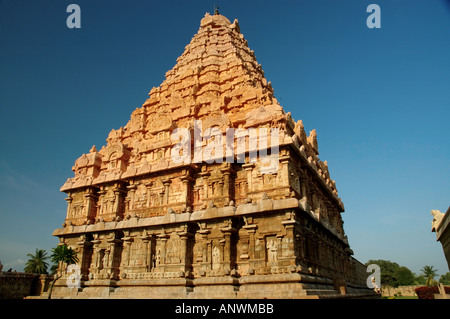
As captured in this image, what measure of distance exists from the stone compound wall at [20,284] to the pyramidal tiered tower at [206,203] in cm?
744

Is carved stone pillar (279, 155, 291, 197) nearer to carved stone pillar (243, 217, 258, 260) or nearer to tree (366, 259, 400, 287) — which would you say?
carved stone pillar (243, 217, 258, 260)

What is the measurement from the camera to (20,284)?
28.0m

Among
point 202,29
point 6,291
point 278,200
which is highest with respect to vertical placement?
point 202,29

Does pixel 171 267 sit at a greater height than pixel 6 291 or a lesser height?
greater

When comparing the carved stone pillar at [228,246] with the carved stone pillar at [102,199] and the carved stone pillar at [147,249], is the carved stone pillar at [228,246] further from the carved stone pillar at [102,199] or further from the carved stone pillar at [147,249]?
the carved stone pillar at [102,199]

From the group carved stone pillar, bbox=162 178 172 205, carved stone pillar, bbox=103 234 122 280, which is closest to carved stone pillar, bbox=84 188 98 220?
carved stone pillar, bbox=103 234 122 280

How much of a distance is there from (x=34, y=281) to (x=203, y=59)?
24.5 metres

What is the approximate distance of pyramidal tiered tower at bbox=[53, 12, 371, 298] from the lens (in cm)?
1680

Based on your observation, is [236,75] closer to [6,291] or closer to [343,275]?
[343,275]

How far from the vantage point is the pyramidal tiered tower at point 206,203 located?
16.8 metres

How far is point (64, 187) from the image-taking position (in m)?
25.0

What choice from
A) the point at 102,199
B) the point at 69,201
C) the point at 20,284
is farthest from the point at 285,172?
the point at 20,284

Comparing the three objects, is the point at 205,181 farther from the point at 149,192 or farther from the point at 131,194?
the point at 131,194
